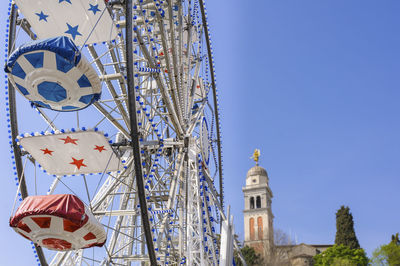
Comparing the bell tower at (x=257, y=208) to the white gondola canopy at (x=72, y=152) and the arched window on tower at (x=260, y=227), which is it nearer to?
the arched window on tower at (x=260, y=227)

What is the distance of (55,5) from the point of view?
879cm

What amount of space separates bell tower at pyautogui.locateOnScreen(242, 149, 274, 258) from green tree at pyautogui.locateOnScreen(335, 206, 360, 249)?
24300 mm

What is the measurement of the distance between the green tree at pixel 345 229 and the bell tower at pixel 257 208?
24300 millimetres

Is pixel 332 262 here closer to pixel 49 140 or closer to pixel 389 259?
pixel 389 259

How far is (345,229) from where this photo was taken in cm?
4525

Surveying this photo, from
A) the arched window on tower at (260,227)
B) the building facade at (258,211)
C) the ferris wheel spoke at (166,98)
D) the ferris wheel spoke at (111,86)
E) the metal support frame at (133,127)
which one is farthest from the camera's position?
the arched window on tower at (260,227)

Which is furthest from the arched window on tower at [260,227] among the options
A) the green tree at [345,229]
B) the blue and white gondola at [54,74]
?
the blue and white gondola at [54,74]

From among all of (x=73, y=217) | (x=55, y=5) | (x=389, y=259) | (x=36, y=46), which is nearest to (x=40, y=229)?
(x=73, y=217)

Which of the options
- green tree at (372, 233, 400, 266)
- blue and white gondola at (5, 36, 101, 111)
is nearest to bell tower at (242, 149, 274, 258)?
green tree at (372, 233, 400, 266)

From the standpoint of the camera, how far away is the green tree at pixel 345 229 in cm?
4421

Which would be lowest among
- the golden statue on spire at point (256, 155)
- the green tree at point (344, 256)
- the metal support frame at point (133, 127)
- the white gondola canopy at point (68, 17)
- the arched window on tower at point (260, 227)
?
the metal support frame at point (133, 127)

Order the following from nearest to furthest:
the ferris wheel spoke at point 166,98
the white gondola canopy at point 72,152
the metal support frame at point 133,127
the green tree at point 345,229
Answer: the metal support frame at point 133,127 < the white gondola canopy at point 72,152 < the ferris wheel spoke at point 166,98 < the green tree at point 345,229

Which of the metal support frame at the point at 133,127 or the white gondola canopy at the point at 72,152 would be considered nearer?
the metal support frame at the point at 133,127

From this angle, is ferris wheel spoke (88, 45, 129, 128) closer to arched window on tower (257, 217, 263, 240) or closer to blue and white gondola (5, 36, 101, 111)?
blue and white gondola (5, 36, 101, 111)
